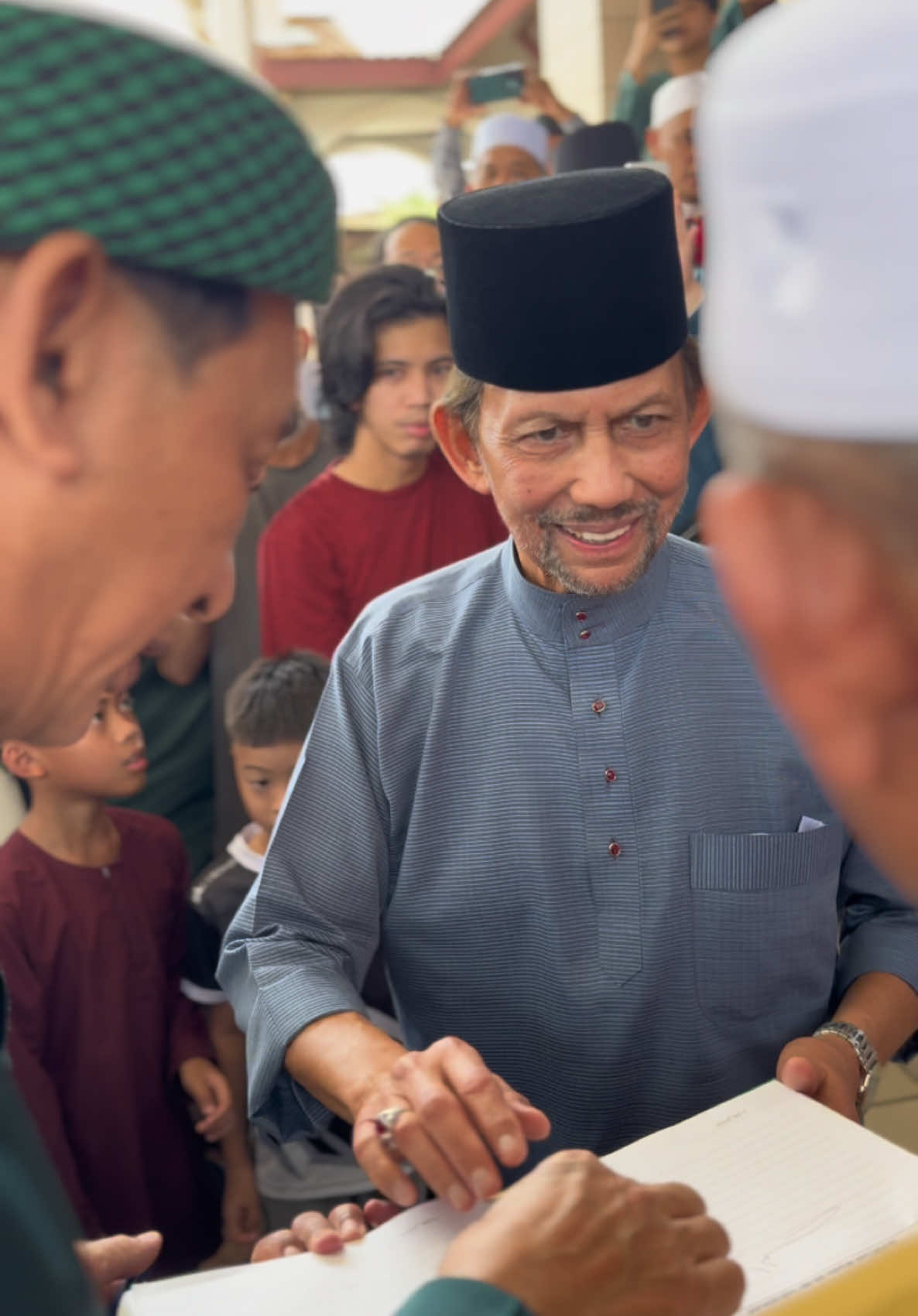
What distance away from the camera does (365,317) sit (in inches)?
125

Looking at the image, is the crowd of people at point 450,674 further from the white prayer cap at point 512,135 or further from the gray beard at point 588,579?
the white prayer cap at point 512,135

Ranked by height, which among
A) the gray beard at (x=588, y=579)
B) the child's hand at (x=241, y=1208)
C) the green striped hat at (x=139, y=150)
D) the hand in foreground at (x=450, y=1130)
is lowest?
the child's hand at (x=241, y=1208)

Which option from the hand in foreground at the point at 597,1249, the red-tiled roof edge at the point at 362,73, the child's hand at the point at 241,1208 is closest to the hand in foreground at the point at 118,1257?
the hand in foreground at the point at 597,1249

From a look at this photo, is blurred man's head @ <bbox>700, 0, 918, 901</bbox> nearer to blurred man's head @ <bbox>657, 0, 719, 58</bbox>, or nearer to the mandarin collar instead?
the mandarin collar

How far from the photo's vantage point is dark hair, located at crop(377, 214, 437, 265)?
181 inches

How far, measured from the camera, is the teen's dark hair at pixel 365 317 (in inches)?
125

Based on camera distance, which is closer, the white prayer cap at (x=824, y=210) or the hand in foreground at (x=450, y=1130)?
the white prayer cap at (x=824, y=210)

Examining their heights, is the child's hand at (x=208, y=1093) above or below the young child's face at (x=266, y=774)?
below

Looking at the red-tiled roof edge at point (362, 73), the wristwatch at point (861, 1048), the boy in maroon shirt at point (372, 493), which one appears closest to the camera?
the wristwatch at point (861, 1048)

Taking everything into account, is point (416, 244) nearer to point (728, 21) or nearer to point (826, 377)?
point (728, 21)

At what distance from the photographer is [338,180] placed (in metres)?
0.81

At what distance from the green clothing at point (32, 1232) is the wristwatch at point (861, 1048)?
107cm

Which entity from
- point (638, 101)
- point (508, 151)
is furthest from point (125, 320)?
point (638, 101)

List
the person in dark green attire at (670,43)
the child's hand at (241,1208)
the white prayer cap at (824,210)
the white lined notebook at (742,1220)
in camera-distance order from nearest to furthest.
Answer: the white prayer cap at (824,210) → the white lined notebook at (742,1220) → the child's hand at (241,1208) → the person in dark green attire at (670,43)
